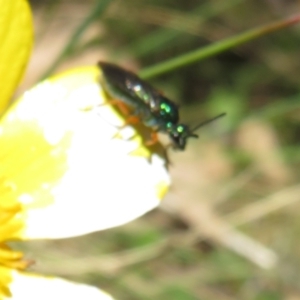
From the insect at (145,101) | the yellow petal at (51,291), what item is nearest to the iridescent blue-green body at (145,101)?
the insect at (145,101)

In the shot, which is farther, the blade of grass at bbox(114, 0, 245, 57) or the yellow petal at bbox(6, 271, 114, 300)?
the blade of grass at bbox(114, 0, 245, 57)

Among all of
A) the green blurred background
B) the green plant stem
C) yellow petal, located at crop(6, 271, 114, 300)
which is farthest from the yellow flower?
the green blurred background

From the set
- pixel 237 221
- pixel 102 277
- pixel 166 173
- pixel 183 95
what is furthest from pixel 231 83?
pixel 166 173

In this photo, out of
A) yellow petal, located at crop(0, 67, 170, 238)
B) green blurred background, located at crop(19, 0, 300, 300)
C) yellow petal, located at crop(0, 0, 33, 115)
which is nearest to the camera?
yellow petal, located at crop(0, 0, 33, 115)

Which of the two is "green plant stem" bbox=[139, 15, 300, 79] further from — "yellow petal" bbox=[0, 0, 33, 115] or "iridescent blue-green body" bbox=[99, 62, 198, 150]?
"yellow petal" bbox=[0, 0, 33, 115]

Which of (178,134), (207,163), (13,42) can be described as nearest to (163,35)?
(207,163)

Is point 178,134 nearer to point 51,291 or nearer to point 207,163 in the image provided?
point 51,291
